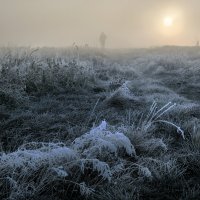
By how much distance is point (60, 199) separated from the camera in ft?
8.68

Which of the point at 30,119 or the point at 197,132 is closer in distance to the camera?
the point at 197,132

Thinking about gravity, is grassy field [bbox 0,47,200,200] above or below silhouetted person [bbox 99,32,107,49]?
above

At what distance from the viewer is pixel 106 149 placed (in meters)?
3.21

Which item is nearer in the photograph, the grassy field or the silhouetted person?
the grassy field

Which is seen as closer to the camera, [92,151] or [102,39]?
[92,151]

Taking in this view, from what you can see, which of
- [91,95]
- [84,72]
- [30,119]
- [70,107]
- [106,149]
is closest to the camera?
[106,149]

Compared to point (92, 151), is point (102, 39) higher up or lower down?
lower down

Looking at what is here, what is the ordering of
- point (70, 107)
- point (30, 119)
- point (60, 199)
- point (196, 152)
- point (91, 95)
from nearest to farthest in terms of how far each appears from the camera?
1. point (60, 199)
2. point (196, 152)
3. point (30, 119)
4. point (70, 107)
5. point (91, 95)

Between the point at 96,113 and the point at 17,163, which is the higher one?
the point at 17,163

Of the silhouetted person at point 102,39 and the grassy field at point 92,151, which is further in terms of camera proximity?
the silhouetted person at point 102,39

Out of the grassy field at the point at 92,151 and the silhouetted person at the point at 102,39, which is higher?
the grassy field at the point at 92,151

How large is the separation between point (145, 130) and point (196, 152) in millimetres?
567

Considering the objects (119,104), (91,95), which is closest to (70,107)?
(119,104)

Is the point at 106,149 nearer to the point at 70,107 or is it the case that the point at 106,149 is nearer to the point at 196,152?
the point at 196,152
